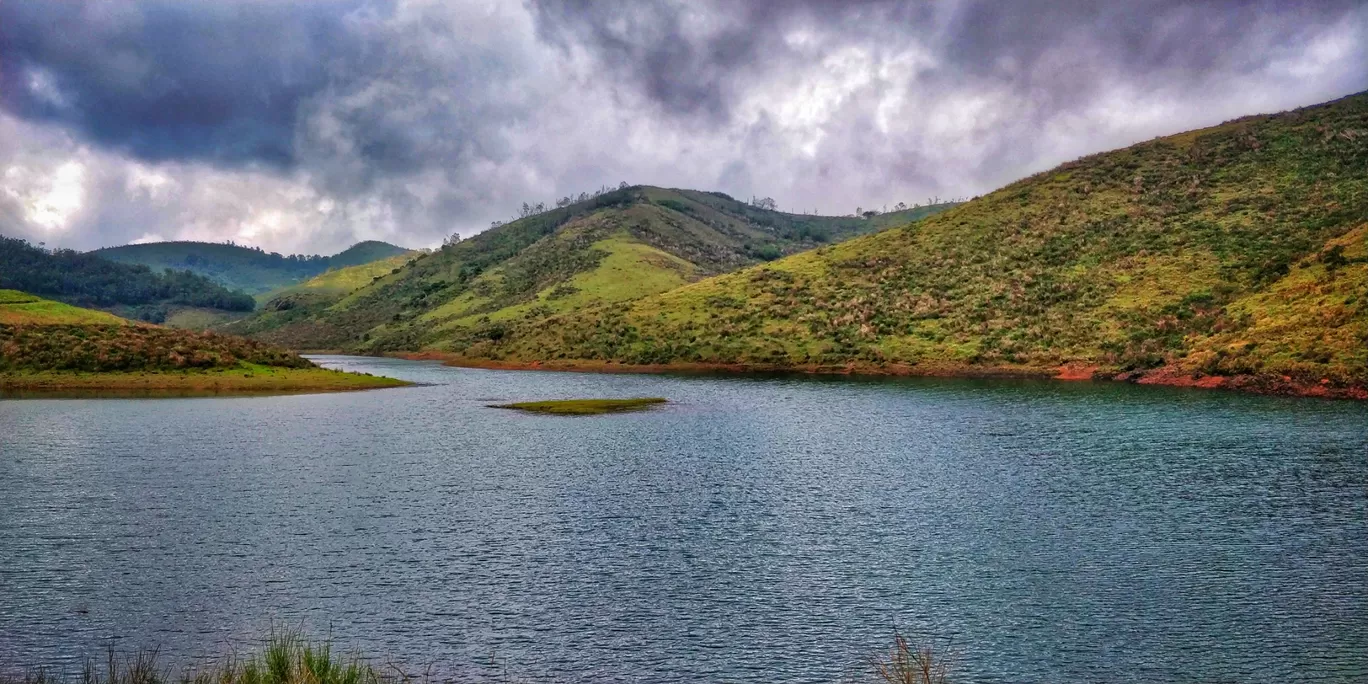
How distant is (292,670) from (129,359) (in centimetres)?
10318

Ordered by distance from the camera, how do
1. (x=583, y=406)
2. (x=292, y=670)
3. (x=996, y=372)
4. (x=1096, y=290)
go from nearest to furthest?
(x=292, y=670) < (x=583, y=406) < (x=996, y=372) < (x=1096, y=290)

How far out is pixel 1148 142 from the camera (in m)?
187

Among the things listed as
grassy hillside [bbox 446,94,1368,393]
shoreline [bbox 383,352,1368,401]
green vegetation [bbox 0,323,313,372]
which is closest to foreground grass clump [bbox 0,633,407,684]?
shoreline [bbox 383,352,1368,401]

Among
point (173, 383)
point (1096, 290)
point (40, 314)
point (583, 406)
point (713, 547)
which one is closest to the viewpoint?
point (713, 547)

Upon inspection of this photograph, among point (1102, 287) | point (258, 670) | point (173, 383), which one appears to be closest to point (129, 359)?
point (173, 383)

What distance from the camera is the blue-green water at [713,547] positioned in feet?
81.0

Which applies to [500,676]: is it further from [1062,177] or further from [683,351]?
[1062,177]

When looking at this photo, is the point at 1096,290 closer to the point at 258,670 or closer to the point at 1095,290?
the point at 1095,290

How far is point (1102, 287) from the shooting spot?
451ft

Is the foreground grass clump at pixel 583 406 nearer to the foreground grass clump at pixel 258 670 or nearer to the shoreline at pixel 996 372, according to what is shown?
the shoreline at pixel 996 372

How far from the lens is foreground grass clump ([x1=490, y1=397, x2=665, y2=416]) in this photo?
86.5 m

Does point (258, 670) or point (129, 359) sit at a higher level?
point (129, 359)

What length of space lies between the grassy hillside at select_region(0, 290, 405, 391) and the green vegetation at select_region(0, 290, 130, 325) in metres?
0.11

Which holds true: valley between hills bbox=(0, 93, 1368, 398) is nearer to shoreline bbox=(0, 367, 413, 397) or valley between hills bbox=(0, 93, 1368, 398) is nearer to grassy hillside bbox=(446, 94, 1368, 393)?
grassy hillside bbox=(446, 94, 1368, 393)
